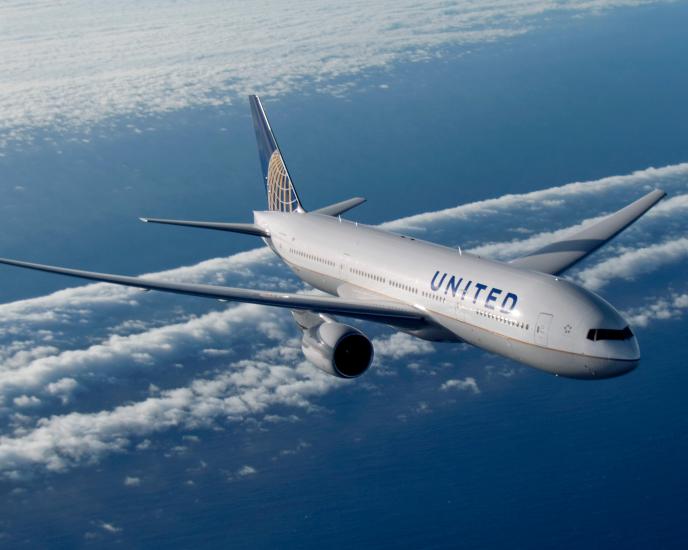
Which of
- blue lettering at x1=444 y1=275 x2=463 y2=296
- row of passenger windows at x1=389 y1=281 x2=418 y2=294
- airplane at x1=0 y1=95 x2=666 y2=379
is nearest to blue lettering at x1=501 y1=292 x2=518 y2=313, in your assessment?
airplane at x1=0 y1=95 x2=666 y2=379

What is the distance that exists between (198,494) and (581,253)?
92.4m

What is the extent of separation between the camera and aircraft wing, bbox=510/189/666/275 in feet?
181

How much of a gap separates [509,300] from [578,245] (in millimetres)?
14390

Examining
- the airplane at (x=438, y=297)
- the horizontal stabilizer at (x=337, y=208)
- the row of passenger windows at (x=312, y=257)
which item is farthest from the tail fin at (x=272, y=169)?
the row of passenger windows at (x=312, y=257)

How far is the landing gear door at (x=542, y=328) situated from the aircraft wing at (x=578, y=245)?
10285 millimetres

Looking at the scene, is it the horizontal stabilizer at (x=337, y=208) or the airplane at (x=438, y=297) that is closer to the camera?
the airplane at (x=438, y=297)

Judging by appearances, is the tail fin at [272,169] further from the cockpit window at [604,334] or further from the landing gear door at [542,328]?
the cockpit window at [604,334]

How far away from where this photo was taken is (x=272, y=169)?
239 ft

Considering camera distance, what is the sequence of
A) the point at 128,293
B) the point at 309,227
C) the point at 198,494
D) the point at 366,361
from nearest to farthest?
the point at 366,361, the point at 309,227, the point at 198,494, the point at 128,293

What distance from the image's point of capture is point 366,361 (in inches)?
1957

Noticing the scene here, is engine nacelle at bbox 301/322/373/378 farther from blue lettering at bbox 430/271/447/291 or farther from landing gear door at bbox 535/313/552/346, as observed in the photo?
landing gear door at bbox 535/313/552/346

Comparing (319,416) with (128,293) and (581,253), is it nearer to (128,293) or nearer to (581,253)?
(128,293)

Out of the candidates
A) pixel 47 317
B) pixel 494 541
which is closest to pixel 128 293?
pixel 47 317

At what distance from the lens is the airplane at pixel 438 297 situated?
42.7 metres
